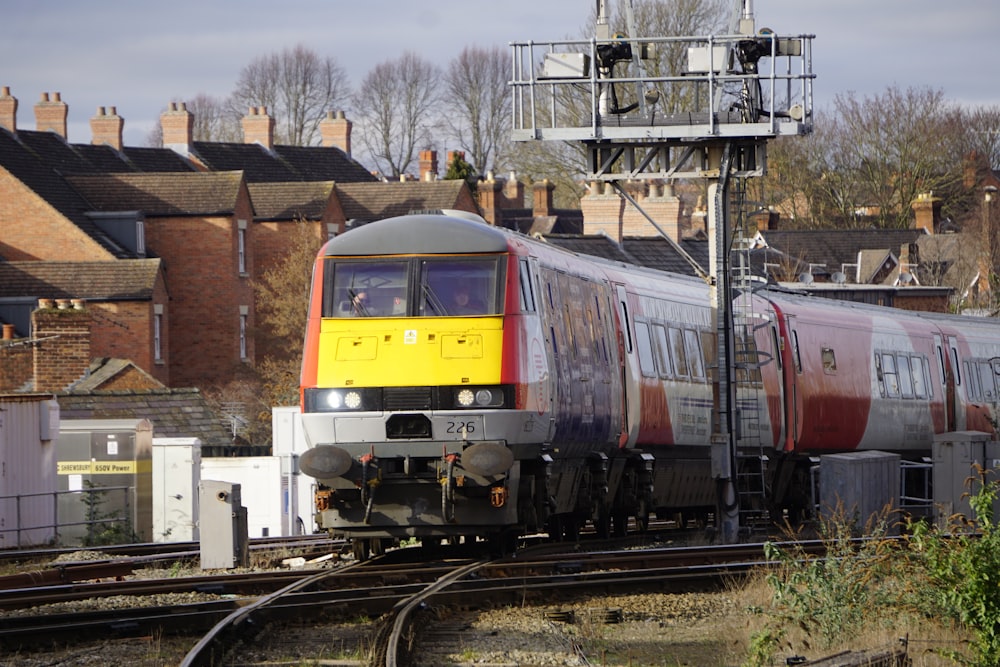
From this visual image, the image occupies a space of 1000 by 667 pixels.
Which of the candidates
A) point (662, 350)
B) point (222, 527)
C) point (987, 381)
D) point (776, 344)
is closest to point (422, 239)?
point (222, 527)

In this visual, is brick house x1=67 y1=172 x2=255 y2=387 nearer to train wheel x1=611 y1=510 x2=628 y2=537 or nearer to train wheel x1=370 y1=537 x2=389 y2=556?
train wheel x1=611 y1=510 x2=628 y2=537

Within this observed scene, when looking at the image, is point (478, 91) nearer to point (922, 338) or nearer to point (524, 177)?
point (524, 177)

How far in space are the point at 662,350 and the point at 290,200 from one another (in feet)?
118

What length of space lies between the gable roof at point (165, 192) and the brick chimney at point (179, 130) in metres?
11.5

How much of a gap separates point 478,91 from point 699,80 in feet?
277

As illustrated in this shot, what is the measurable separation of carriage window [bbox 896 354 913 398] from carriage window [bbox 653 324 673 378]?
295 inches

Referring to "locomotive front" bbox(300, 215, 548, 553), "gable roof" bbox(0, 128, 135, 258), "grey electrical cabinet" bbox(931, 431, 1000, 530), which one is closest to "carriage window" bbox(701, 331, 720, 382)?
"grey electrical cabinet" bbox(931, 431, 1000, 530)

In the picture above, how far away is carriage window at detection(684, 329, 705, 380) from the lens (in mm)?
22550

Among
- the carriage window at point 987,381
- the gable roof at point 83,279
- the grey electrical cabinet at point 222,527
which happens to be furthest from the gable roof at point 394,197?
the grey electrical cabinet at point 222,527

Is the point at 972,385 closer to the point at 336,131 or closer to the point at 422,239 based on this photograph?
the point at 422,239

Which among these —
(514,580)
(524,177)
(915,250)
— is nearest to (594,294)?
(514,580)

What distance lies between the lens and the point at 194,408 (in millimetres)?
34500

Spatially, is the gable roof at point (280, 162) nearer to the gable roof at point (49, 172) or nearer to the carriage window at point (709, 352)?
the gable roof at point (49, 172)

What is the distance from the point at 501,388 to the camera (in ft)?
52.4
